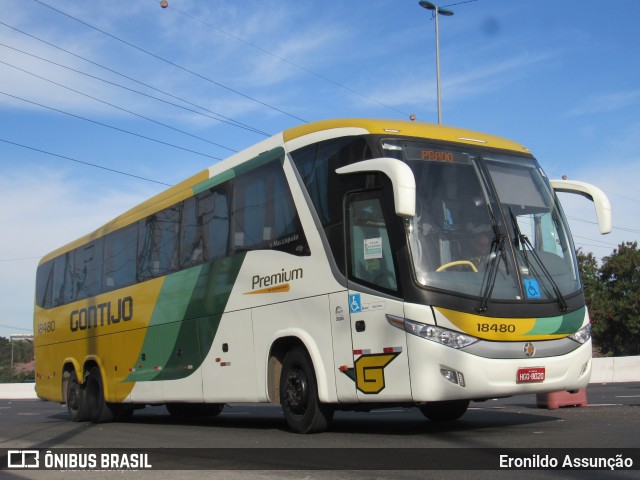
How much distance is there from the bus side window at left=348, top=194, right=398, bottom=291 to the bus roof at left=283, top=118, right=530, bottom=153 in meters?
0.87

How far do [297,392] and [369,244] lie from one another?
2207 mm

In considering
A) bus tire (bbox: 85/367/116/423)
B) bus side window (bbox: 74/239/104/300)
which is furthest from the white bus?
bus side window (bbox: 74/239/104/300)

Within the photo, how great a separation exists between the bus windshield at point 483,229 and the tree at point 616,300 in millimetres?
46908

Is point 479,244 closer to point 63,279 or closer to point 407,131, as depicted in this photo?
point 407,131

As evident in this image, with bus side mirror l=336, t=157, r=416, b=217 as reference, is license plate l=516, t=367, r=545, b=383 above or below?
below

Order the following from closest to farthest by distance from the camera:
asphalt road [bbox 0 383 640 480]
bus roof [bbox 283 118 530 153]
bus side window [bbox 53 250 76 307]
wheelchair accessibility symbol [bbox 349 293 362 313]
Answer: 1. asphalt road [bbox 0 383 640 480]
2. wheelchair accessibility symbol [bbox 349 293 362 313]
3. bus roof [bbox 283 118 530 153]
4. bus side window [bbox 53 250 76 307]

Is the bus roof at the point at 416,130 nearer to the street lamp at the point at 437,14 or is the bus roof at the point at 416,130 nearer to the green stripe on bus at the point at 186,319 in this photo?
the green stripe on bus at the point at 186,319

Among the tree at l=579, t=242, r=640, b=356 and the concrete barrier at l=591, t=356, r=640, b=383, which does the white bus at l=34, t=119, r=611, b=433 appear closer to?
the concrete barrier at l=591, t=356, r=640, b=383

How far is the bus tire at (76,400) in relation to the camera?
1683 cm

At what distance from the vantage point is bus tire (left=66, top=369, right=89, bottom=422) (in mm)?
16828

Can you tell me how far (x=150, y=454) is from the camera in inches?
362

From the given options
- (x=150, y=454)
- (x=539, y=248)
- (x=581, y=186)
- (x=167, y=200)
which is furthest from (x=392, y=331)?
(x=167, y=200)

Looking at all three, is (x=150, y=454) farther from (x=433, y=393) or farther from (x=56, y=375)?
(x=56, y=375)

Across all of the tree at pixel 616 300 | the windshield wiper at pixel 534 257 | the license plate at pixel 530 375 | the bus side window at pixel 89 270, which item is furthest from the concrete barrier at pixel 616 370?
the tree at pixel 616 300
